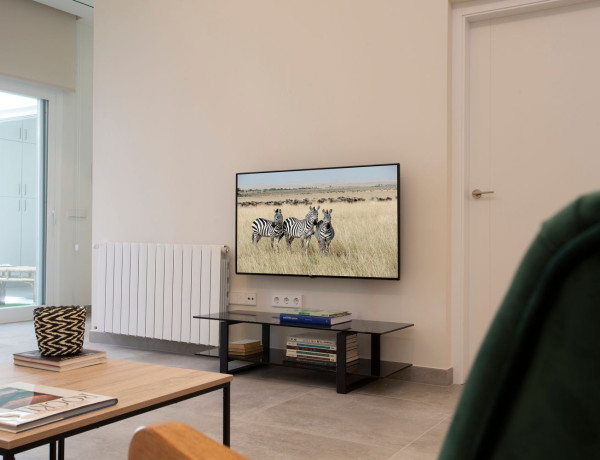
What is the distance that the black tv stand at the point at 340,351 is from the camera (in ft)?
11.3

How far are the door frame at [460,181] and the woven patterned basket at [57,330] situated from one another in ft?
7.63

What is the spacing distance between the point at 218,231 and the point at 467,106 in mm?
1898

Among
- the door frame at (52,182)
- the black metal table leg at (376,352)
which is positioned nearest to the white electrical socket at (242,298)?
the black metal table leg at (376,352)

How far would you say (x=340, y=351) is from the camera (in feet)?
11.3

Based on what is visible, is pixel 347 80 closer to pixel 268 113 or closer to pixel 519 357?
pixel 268 113

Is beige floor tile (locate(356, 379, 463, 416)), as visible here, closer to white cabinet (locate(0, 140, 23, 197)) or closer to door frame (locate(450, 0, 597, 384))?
door frame (locate(450, 0, 597, 384))

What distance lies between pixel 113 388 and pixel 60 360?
346mm

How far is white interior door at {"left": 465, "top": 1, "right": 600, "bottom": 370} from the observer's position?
11.4ft

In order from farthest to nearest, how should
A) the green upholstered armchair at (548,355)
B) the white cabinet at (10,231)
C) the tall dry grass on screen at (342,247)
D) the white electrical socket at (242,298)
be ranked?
the white cabinet at (10,231)
the white electrical socket at (242,298)
the tall dry grass on screen at (342,247)
the green upholstered armchair at (548,355)

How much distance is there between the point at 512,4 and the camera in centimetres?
362

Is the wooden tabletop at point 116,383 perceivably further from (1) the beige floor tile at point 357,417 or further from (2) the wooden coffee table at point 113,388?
(1) the beige floor tile at point 357,417

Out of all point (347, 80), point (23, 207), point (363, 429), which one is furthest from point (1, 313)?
point (363, 429)

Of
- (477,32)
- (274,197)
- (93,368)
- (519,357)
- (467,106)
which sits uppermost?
(477,32)

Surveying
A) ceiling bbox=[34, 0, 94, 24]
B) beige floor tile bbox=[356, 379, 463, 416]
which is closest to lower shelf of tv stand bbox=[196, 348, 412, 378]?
beige floor tile bbox=[356, 379, 463, 416]
